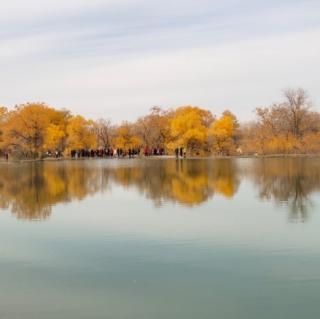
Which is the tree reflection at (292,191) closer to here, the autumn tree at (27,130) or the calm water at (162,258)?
the calm water at (162,258)

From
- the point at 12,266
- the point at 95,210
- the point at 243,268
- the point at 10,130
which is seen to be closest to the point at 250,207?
the point at 95,210

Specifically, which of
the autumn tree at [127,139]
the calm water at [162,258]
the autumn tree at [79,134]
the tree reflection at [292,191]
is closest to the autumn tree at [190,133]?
the autumn tree at [79,134]

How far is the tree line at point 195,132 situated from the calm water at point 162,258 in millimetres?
62777

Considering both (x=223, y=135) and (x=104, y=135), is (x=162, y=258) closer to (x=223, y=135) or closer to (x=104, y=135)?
(x=223, y=135)

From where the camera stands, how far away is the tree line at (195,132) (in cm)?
8412

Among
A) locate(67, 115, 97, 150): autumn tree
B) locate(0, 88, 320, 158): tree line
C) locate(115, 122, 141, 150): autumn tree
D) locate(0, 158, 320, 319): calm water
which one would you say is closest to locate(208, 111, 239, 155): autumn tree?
locate(0, 88, 320, 158): tree line

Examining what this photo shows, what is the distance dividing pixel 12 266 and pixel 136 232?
15.0 feet

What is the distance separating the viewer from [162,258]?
11922 millimetres

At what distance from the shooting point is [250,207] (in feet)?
67.3

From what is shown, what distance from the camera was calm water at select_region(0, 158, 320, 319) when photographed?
8724mm

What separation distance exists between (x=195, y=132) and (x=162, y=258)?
76.4m

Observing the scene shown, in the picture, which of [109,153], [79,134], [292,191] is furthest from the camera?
[109,153]

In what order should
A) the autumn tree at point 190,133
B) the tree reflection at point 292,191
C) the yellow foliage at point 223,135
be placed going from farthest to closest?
the yellow foliage at point 223,135 < the autumn tree at point 190,133 < the tree reflection at point 292,191

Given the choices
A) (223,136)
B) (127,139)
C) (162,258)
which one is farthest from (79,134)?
(162,258)
